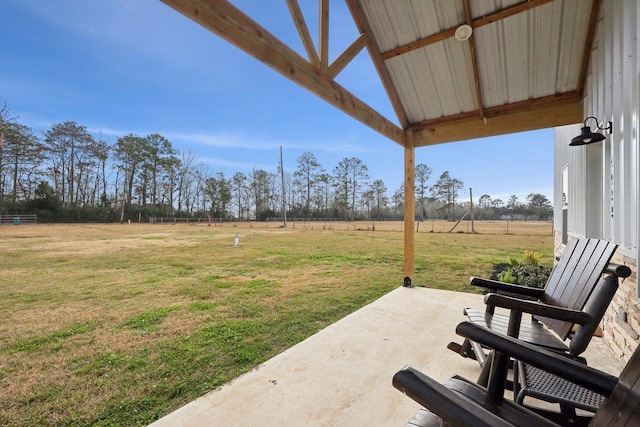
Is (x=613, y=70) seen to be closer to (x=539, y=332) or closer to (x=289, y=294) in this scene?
(x=539, y=332)

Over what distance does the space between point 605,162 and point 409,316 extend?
225 centimetres

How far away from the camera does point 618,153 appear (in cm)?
209

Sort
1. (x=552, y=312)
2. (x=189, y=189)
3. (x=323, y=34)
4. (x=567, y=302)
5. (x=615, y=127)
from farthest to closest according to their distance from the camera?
(x=189, y=189) < (x=323, y=34) < (x=615, y=127) < (x=567, y=302) < (x=552, y=312)

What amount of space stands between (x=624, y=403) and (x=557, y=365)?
15cm

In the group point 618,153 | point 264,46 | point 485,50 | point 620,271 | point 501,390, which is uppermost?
point 485,50

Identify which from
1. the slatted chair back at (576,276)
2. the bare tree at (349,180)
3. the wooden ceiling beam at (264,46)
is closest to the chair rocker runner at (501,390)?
the slatted chair back at (576,276)

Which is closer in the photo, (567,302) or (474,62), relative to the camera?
(567,302)

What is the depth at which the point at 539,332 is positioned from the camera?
1.84m

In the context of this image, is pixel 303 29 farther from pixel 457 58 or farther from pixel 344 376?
pixel 344 376

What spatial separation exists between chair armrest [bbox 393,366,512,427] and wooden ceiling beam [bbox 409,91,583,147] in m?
3.95

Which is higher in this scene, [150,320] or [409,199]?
[409,199]

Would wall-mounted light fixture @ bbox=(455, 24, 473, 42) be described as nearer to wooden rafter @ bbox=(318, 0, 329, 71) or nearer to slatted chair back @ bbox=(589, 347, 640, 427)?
wooden rafter @ bbox=(318, 0, 329, 71)

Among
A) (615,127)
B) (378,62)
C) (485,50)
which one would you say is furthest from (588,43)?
(378,62)

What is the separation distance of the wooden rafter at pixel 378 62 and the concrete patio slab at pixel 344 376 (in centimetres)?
267
